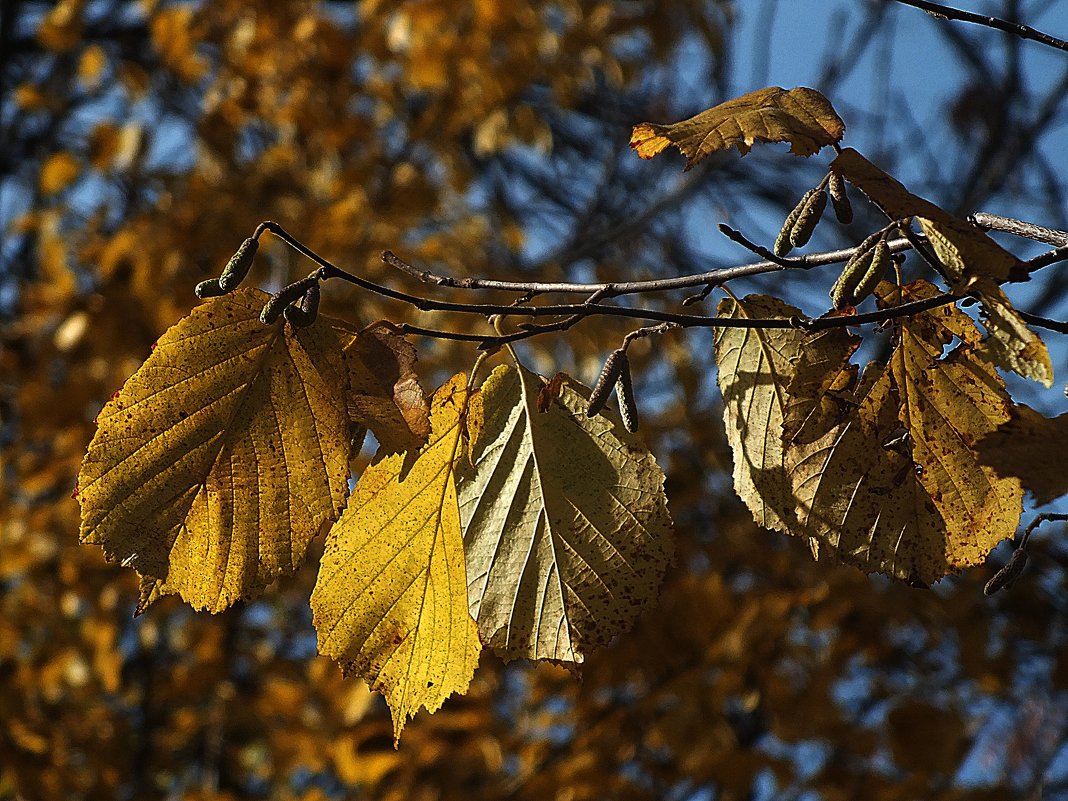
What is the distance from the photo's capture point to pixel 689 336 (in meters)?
3.26

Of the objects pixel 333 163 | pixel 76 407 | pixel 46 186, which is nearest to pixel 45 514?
pixel 76 407

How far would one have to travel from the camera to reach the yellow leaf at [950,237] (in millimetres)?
495

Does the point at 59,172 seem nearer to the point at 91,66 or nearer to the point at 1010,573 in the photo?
the point at 91,66

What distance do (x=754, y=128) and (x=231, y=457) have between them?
1.24ft

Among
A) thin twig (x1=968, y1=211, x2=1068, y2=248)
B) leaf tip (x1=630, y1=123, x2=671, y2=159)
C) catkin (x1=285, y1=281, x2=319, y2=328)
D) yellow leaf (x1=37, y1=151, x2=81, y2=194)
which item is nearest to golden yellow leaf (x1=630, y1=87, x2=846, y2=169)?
leaf tip (x1=630, y1=123, x2=671, y2=159)

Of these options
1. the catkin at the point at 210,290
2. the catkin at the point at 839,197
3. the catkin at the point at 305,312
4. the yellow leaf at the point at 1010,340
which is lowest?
the yellow leaf at the point at 1010,340

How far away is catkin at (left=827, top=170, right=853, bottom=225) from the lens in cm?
58

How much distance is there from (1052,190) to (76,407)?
9.84 feet

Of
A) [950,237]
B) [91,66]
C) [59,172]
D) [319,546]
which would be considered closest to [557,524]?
[950,237]

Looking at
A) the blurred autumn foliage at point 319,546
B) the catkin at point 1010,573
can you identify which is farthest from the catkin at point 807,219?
the blurred autumn foliage at point 319,546

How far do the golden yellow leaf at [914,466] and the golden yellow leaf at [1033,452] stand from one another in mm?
134

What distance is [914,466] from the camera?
26.5 inches

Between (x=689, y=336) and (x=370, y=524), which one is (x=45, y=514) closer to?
(x=689, y=336)

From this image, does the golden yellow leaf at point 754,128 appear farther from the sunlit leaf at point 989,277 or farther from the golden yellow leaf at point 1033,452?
the golden yellow leaf at point 1033,452
